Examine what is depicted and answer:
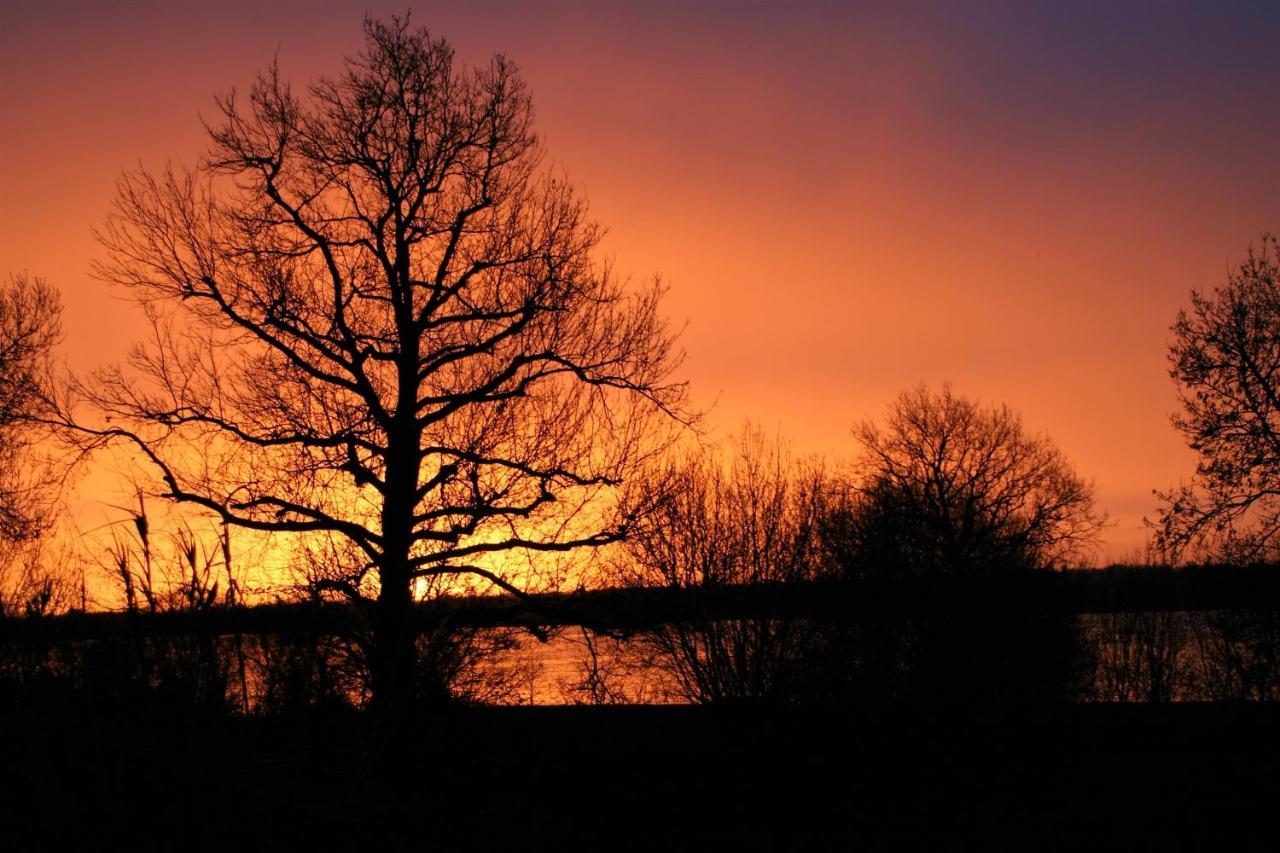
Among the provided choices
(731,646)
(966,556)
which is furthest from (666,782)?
(966,556)

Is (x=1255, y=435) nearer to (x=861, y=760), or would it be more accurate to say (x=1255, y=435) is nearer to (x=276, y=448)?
(x=861, y=760)

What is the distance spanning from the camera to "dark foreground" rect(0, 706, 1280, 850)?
24.9 feet

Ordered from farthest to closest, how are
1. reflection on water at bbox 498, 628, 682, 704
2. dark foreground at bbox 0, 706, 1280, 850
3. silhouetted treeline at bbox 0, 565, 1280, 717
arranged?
1. reflection on water at bbox 498, 628, 682, 704
2. silhouetted treeline at bbox 0, 565, 1280, 717
3. dark foreground at bbox 0, 706, 1280, 850

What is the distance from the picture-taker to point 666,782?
13.1 metres

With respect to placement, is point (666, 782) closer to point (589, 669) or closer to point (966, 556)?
point (589, 669)

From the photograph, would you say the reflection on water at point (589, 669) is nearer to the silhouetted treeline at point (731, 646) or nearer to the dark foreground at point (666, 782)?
the silhouetted treeline at point (731, 646)

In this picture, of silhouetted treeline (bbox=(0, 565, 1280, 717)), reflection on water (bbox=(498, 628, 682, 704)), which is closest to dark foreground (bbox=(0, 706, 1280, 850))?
silhouetted treeline (bbox=(0, 565, 1280, 717))

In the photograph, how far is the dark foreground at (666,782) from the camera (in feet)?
24.9

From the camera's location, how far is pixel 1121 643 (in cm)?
4053

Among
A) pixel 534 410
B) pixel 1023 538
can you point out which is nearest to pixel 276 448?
pixel 534 410

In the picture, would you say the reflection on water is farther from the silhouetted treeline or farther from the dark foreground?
the dark foreground

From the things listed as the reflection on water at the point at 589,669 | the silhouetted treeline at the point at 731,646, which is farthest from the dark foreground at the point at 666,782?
the reflection on water at the point at 589,669

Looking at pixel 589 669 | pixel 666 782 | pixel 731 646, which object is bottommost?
pixel 666 782

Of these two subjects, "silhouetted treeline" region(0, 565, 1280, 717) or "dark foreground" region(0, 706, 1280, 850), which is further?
"silhouetted treeline" region(0, 565, 1280, 717)
